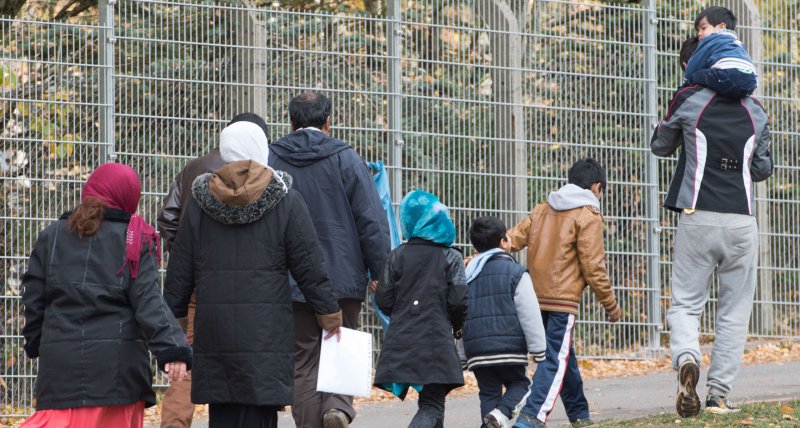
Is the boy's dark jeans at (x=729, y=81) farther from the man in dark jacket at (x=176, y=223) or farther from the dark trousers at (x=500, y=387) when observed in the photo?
the man in dark jacket at (x=176, y=223)

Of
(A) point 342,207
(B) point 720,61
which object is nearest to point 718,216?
(B) point 720,61

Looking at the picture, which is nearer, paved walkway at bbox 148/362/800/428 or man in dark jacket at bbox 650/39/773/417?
man in dark jacket at bbox 650/39/773/417

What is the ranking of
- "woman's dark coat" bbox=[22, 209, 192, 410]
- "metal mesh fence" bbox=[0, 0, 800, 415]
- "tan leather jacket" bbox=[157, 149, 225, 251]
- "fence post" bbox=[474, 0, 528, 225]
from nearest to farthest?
"woman's dark coat" bbox=[22, 209, 192, 410] < "tan leather jacket" bbox=[157, 149, 225, 251] < "metal mesh fence" bbox=[0, 0, 800, 415] < "fence post" bbox=[474, 0, 528, 225]

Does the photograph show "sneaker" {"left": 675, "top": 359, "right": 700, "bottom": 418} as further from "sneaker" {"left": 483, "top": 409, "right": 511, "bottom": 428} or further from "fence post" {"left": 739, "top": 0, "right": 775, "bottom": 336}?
"fence post" {"left": 739, "top": 0, "right": 775, "bottom": 336}

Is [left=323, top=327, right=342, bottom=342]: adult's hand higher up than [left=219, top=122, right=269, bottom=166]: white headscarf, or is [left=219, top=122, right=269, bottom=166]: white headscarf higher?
[left=219, top=122, right=269, bottom=166]: white headscarf

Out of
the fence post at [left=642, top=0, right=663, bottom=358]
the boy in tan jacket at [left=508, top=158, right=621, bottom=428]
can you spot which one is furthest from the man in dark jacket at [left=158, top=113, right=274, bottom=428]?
the fence post at [left=642, top=0, right=663, bottom=358]

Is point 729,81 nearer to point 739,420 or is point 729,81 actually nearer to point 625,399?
point 739,420

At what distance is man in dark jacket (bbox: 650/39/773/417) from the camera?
755 cm

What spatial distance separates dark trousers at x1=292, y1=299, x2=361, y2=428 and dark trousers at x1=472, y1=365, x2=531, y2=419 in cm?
103

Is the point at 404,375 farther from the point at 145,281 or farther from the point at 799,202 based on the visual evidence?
the point at 799,202

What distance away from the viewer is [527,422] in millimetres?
7969

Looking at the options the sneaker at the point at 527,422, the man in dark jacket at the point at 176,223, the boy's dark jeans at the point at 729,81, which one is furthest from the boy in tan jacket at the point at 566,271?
the man in dark jacket at the point at 176,223

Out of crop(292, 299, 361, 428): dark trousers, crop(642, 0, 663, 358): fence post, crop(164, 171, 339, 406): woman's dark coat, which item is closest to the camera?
crop(164, 171, 339, 406): woman's dark coat

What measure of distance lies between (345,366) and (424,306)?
0.87 meters
